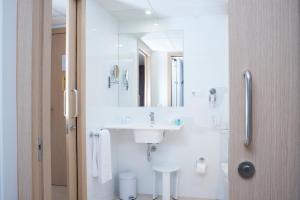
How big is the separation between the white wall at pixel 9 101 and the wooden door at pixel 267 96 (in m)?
0.89

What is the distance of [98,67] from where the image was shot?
2.52 m

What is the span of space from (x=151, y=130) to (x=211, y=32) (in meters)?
1.44

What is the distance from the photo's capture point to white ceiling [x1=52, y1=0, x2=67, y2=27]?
2177 mm

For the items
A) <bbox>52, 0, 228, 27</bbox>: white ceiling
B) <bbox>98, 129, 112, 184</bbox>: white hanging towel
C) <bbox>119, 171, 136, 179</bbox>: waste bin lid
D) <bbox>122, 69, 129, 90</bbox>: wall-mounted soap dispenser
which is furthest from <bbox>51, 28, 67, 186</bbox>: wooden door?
<bbox>122, 69, 129, 90</bbox>: wall-mounted soap dispenser

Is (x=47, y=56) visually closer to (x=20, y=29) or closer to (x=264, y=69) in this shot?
(x=20, y=29)

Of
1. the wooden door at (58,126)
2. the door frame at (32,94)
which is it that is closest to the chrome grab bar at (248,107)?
the door frame at (32,94)

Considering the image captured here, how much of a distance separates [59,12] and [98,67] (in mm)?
653

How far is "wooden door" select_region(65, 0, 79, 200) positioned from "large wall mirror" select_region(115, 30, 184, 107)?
0.98 metres

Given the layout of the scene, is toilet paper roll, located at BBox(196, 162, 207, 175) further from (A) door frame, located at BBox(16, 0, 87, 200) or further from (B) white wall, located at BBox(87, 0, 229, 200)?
(A) door frame, located at BBox(16, 0, 87, 200)

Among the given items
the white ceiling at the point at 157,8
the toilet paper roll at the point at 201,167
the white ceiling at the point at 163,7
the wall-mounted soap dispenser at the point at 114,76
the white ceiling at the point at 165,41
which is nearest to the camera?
the white ceiling at the point at 157,8

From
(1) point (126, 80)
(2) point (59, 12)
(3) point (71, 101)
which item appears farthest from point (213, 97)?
(2) point (59, 12)

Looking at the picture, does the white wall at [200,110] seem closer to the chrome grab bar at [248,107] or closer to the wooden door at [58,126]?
the wooden door at [58,126]

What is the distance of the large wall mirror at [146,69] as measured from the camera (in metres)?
3.10

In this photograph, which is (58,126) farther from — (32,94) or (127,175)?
(32,94)
